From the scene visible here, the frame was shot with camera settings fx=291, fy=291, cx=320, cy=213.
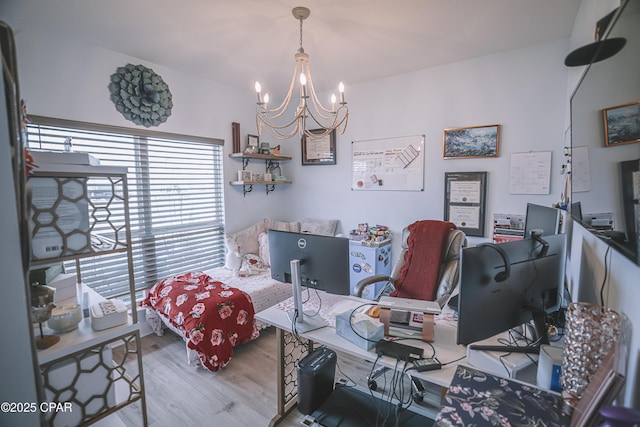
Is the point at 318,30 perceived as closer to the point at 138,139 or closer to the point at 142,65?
the point at 142,65

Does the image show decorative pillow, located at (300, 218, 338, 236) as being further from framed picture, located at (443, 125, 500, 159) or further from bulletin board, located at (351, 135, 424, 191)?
framed picture, located at (443, 125, 500, 159)

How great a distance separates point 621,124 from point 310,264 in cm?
130

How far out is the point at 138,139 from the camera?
9.41 ft

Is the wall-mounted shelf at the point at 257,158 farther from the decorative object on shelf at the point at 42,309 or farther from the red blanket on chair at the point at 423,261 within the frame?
the decorative object on shelf at the point at 42,309

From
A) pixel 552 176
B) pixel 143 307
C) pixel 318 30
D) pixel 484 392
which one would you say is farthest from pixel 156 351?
pixel 552 176

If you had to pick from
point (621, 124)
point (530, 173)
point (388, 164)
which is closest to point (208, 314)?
point (388, 164)

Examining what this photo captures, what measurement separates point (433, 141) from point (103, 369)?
125 inches

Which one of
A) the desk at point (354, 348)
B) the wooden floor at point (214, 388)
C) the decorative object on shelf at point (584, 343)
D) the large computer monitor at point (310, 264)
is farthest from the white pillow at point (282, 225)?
the decorative object on shelf at point (584, 343)

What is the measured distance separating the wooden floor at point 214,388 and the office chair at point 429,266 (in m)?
0.77

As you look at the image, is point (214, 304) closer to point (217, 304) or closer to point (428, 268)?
point (217, 304)

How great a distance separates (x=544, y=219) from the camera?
183 centimetres

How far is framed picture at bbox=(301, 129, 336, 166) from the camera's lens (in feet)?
12.5

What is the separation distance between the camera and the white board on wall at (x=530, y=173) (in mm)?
2559

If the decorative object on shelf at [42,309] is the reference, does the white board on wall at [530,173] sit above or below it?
above
